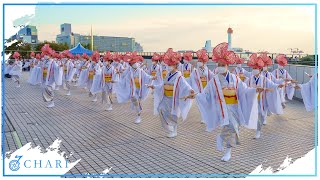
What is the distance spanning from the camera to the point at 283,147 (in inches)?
294

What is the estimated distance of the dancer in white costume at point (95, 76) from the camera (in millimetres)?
13406

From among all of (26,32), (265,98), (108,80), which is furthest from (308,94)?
(26,32)

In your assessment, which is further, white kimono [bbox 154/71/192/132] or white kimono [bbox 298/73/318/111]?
white kimono [bbox 298/73/318/111]

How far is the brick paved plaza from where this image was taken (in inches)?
249

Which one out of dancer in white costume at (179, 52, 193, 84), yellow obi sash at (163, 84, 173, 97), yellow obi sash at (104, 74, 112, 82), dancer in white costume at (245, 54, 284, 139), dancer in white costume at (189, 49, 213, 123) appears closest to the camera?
yellow obi sash at (163, 84, 173, 97)

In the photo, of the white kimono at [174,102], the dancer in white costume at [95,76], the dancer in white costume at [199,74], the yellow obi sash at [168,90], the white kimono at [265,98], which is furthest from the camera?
the dancer in white costume at [95,76]

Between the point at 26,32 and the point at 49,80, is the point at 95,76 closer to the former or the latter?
the point at 49,80

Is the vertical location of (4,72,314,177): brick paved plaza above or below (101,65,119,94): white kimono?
below

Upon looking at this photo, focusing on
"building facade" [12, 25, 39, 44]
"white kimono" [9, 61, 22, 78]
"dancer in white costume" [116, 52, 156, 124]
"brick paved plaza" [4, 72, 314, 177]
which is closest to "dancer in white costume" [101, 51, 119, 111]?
"brick paved plaza" [4, 72, 314, 177]

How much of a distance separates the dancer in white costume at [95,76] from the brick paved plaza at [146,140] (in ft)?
4.07

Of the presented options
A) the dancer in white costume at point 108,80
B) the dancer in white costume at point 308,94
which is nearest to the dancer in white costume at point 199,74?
the dancer in white costume at point 308,94

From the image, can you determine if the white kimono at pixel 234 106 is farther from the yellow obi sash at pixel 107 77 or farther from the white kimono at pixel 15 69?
the white kimono at pixel 15 69

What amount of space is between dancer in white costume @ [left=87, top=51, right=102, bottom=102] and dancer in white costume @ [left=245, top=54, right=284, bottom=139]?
20.3ft

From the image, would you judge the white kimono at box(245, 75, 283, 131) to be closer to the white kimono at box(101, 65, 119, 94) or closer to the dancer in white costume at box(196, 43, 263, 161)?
the dancer in white costume at box(196, 43, 263, 161)
